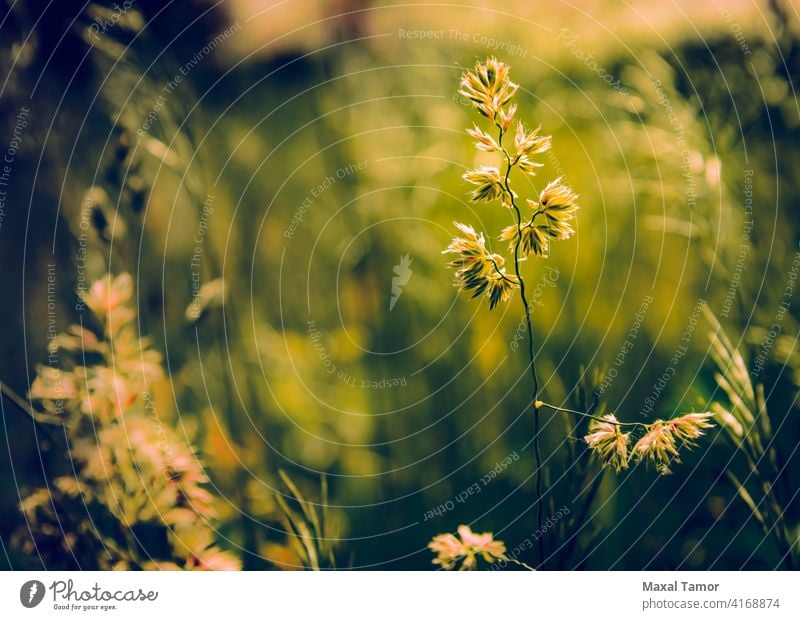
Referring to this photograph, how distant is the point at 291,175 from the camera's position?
2.43 ft

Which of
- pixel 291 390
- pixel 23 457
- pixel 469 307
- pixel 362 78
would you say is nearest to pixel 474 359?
pixel 469 307

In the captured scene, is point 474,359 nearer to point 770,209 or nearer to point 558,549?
point 558,549

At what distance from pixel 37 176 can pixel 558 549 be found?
2.38ft

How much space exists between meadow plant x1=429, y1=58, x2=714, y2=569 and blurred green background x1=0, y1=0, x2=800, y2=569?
0.02m

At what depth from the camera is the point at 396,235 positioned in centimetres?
73

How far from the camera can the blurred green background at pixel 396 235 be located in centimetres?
73

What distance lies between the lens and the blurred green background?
2.39 feet
